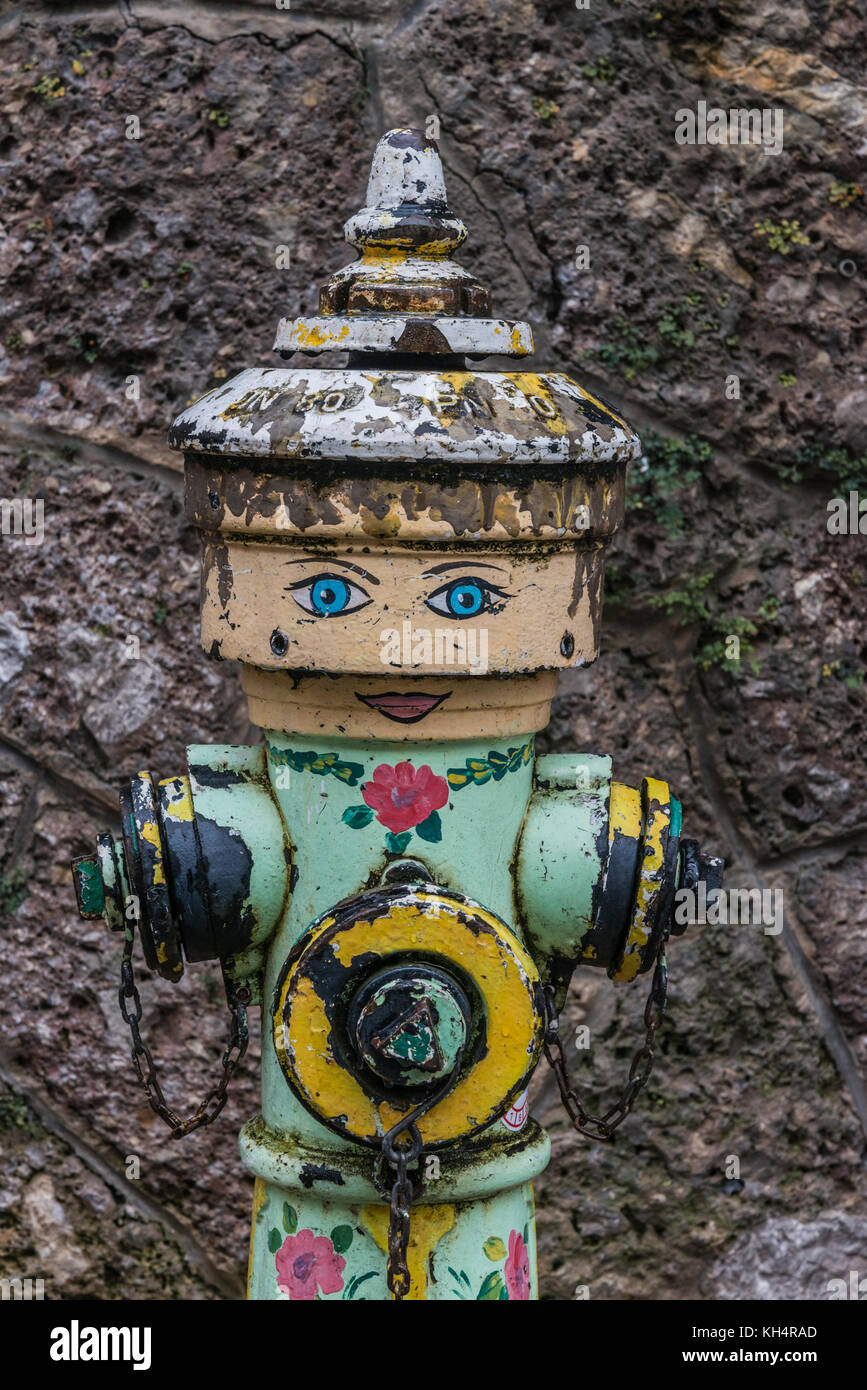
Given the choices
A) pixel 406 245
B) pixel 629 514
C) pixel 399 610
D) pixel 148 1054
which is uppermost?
pixel 406 245

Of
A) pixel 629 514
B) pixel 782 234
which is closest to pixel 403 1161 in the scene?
pixel 629 514

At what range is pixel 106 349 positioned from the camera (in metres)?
2.15

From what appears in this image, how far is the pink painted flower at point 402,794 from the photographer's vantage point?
151 cm

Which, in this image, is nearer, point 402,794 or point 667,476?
point 402,794

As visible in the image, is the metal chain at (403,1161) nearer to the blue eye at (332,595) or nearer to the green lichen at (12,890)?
the blue eye at (332,595)

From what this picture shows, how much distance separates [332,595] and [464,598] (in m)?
0.13

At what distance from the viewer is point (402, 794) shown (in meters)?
1.51

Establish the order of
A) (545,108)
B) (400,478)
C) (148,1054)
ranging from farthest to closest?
(545,108), (148,1054), (400,478)

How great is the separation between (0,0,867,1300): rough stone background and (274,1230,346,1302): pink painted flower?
66 centimetres

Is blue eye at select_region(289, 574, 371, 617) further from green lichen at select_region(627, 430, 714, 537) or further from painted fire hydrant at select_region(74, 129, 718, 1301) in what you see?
green lichen at select_region(627, 430, 714, 537)

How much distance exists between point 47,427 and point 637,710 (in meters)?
1.02

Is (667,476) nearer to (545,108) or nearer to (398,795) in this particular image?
(545,108)

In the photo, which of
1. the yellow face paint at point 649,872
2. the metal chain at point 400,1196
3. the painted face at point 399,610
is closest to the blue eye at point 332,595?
the painted face at point 399,610

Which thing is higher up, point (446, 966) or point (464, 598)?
point (464, 598)
